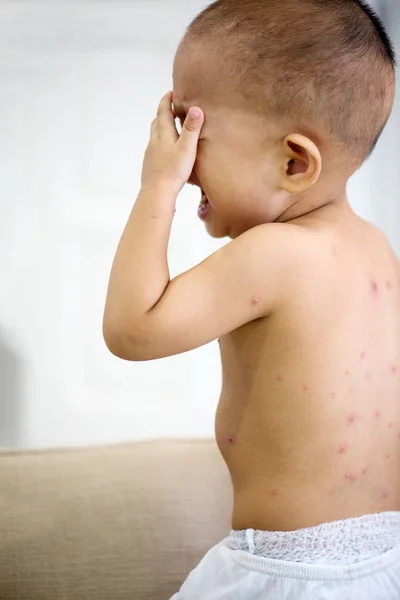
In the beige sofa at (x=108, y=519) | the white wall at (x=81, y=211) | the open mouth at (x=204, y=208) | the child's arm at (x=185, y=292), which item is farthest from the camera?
the white wall at (x=81, y=211)

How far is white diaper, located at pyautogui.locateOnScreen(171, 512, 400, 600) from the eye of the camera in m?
0.65

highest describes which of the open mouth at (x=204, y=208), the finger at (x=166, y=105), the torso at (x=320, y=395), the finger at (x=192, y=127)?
the finger at (x=166, y=105)

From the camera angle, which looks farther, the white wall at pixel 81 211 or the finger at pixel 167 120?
the white wall at pixel 81 211

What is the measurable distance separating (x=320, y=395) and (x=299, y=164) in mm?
207

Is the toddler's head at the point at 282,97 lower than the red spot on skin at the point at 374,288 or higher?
higher

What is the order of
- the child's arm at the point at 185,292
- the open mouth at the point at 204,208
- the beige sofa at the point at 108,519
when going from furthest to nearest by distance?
1. the beige sofa at the point at 108,519
2. the open mouth at the point at 204,208
3. the child's arm at the point at 185,292

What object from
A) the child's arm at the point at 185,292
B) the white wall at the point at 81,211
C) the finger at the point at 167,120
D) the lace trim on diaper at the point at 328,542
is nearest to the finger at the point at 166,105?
the finger at the point at 167,120

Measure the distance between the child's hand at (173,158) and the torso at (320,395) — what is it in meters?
0.12

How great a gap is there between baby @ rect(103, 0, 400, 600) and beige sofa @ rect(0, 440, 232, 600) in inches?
9.1

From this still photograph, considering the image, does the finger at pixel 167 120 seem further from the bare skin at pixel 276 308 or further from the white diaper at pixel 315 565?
the white diaper at pixel 315 565

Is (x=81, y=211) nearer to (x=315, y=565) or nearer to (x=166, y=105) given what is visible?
(x=166, y=105)

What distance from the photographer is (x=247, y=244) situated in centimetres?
64

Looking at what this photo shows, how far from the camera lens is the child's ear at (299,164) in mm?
657

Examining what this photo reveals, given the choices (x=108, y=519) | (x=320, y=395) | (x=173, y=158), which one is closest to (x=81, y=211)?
(x=108, y=519)
